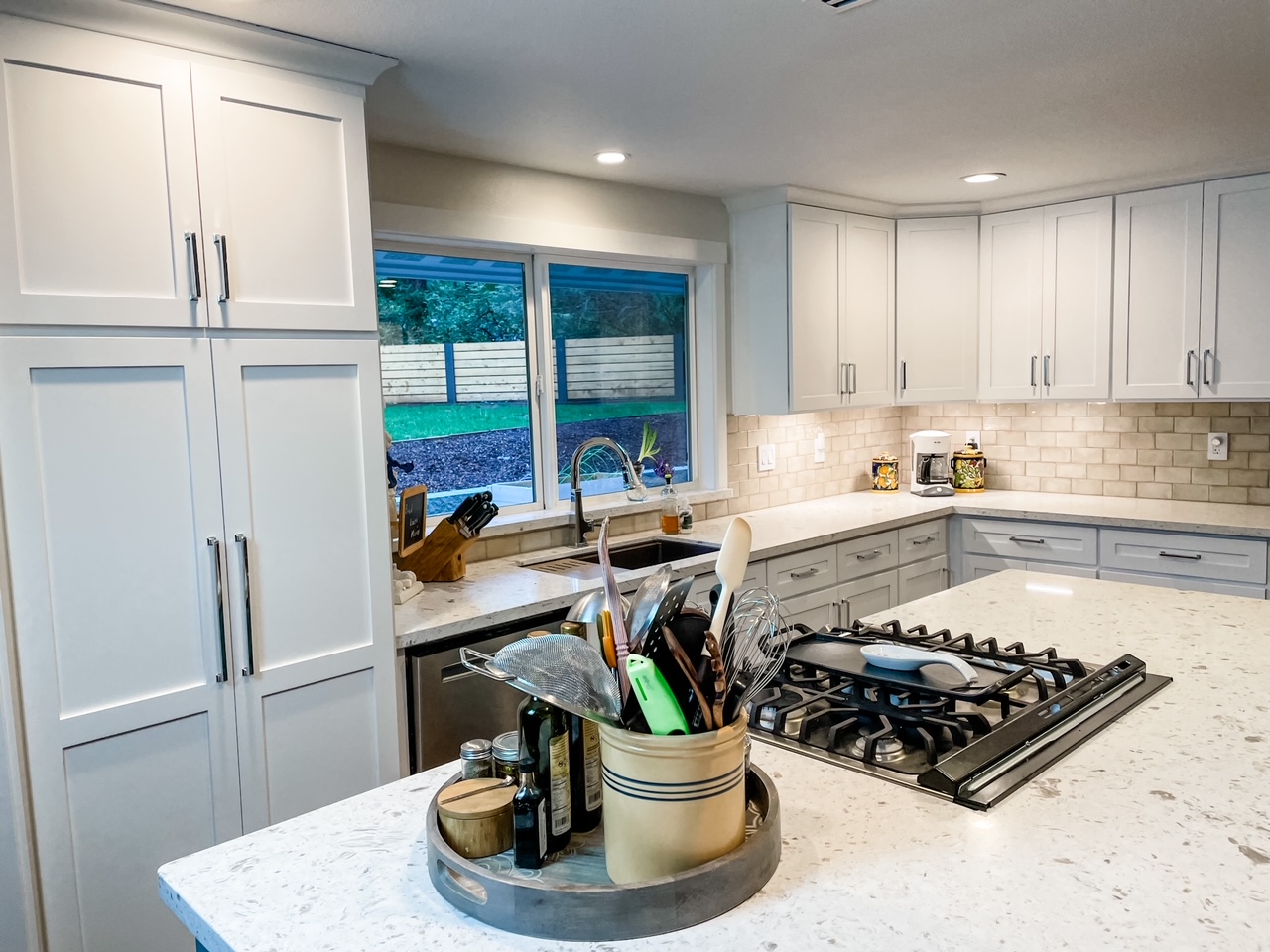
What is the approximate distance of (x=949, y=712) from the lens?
1.43 metres

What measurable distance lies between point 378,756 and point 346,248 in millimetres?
1260

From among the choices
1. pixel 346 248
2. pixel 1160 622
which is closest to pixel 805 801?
pixel 1160 622

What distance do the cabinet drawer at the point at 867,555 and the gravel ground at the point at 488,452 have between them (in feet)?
2.97

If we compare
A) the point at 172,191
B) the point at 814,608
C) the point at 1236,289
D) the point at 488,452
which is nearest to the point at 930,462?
the point at 814,608

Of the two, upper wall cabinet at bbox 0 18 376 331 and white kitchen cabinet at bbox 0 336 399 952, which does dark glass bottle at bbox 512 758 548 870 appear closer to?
white kitchen cabinet at bbox 0 336 399 952

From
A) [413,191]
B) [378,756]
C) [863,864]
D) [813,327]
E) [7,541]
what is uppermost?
[413,191]

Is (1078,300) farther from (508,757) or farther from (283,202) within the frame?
(508,757)

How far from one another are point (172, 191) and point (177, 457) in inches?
22.0

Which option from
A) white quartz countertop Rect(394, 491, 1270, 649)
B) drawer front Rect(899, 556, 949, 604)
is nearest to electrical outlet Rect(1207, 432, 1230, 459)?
white quartz countertop Rect(394, 491, 1270, 649)

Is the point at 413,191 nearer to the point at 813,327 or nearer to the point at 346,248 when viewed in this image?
the point at 346,248

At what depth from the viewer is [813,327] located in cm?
397

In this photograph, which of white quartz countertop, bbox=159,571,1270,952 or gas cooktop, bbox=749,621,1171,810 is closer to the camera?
white quartz countertop, bbox=159,571,1270,952

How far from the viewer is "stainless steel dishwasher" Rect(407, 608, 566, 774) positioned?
2381mm

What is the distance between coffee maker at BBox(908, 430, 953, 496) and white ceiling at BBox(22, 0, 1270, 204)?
1.46 metres
